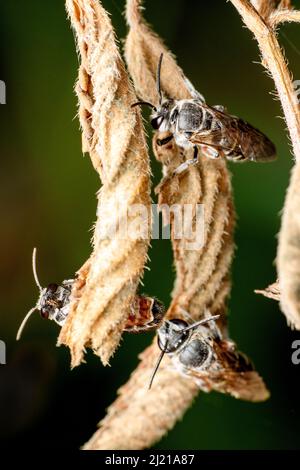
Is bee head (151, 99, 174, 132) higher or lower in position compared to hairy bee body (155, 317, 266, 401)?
higher

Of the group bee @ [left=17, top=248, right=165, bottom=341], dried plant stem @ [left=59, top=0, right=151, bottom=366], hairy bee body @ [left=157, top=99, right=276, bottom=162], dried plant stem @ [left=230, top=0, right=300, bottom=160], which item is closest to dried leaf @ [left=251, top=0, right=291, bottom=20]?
dried plant stem @ [left=230, top=0, right=300, bottom=160]

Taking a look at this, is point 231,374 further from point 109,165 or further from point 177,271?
point 109,165

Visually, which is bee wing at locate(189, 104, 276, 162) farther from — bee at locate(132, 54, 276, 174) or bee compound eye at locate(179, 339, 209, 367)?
bee compound eye at locate(179, 339, 209, 367)

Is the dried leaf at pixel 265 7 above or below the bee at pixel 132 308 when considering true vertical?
above

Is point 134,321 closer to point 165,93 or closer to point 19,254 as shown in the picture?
point 165,93

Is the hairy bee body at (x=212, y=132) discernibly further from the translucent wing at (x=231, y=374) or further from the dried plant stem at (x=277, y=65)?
the translucent wing at (x=231, y=374)

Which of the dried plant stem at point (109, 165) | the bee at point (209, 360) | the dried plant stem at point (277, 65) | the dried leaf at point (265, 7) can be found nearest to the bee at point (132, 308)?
the dried plant stem at point (109, 165)

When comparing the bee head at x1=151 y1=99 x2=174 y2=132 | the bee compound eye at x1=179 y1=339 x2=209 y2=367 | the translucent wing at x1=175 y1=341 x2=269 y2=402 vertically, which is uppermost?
the bee head at x1=151 y1=99 x2=174 y2=132
